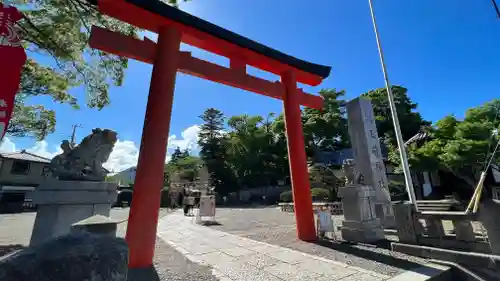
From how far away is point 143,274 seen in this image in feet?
12.1

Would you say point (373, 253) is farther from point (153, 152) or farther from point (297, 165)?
point (153, 152)

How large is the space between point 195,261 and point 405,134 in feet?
93.9

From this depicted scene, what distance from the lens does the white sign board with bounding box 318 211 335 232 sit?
21.9 ft

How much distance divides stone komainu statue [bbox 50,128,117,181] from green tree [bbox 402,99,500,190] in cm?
1397

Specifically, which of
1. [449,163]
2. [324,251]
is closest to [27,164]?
[324,251]

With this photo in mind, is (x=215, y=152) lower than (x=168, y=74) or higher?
higher

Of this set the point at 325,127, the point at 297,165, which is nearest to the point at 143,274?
the point at 297,165

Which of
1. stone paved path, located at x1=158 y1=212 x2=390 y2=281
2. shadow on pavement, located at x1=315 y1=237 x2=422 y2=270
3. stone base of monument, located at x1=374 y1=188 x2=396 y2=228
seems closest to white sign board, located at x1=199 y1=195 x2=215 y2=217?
stone paved path, located at x1=158 y1=212 x2=390 y2=281

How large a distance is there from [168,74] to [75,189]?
267 cm

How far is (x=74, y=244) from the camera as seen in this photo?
1.31m

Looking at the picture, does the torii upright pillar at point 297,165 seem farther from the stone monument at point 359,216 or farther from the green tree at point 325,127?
the green tree at point 325,127

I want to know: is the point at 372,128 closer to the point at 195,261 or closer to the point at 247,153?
the point at 195,261

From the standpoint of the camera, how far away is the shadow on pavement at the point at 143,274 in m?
3.50

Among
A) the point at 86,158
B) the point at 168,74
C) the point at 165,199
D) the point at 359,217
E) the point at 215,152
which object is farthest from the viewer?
the point at 215,152
